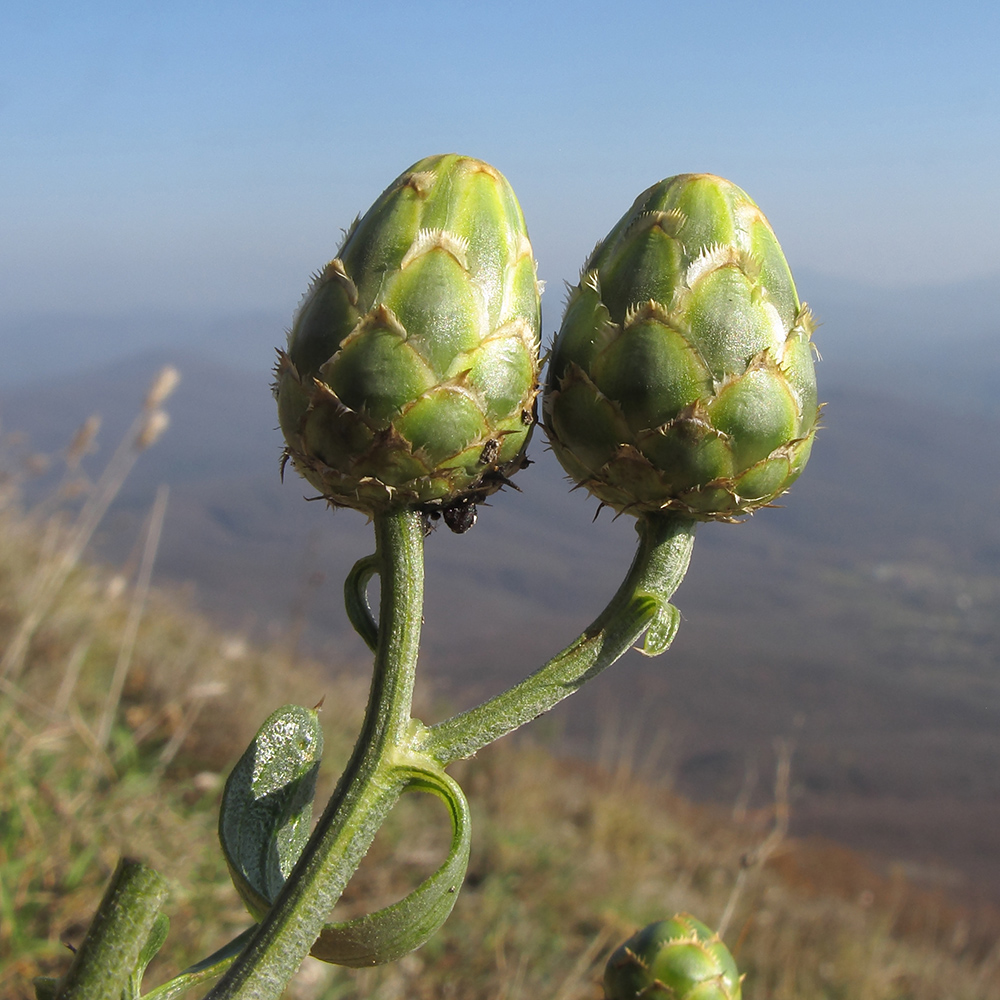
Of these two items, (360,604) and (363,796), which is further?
(360,604)

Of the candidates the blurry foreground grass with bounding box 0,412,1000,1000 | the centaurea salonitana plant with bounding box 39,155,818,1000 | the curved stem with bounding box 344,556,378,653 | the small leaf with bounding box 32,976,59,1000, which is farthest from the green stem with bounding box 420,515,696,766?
the blurry foreground grass with bounding box 0,412,1000,1000

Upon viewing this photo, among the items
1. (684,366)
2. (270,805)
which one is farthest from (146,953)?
(684,366)

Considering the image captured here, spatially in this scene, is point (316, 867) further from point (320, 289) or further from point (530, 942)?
point (530, 942)

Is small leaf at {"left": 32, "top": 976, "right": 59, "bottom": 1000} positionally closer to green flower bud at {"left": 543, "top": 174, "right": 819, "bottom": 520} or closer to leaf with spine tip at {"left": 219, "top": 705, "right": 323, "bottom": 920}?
leaf with spine tip at {"left": 219, "top": 705, "right": 323, "bottom": 920}

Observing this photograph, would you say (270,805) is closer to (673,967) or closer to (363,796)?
(363,796)

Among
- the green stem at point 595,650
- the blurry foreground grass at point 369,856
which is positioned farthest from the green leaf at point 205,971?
the blurry foreground grass at point 369,856

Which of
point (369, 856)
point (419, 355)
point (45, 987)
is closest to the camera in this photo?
point (45, 987)
